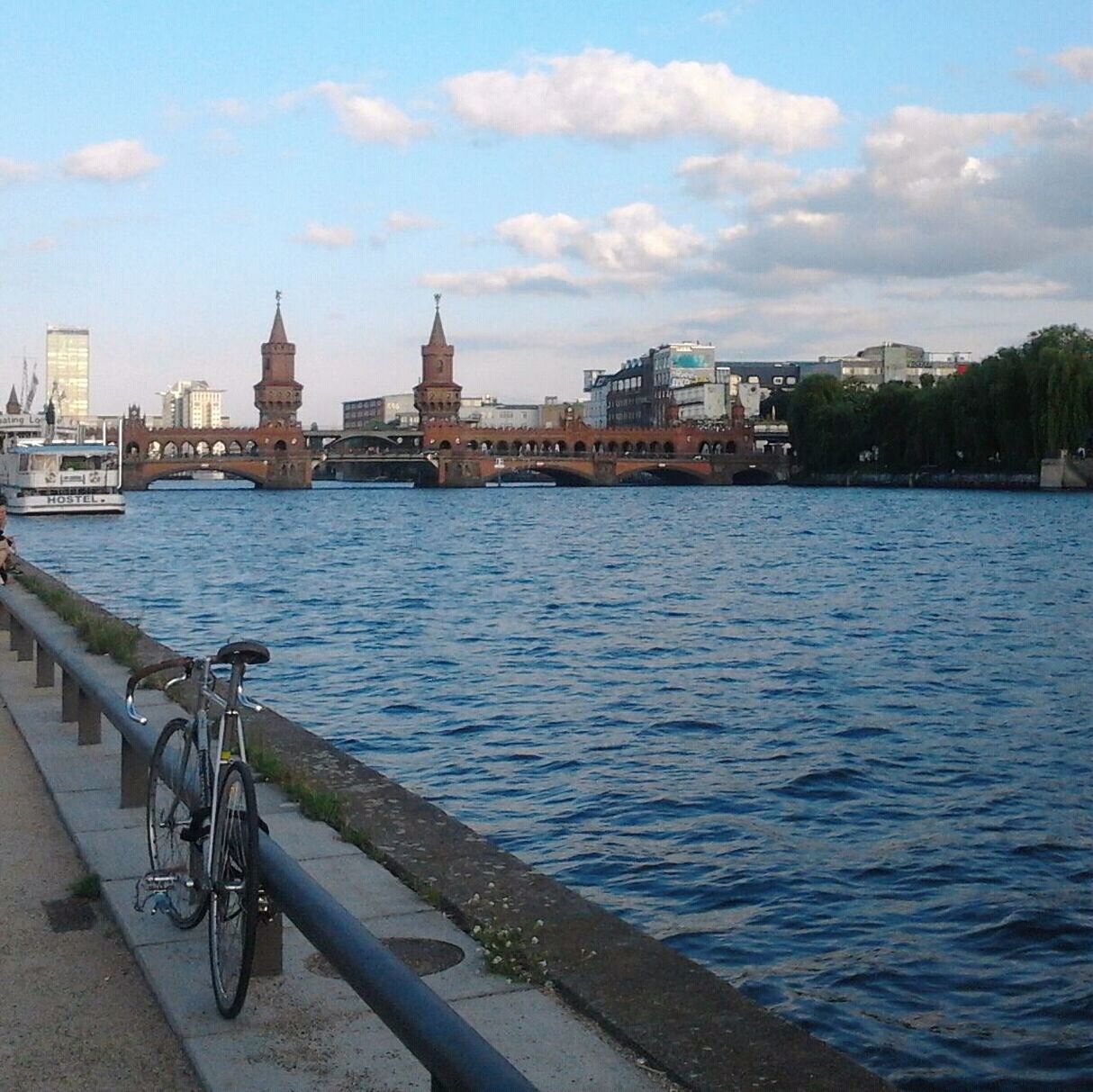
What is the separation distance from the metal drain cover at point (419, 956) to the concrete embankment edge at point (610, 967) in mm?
235

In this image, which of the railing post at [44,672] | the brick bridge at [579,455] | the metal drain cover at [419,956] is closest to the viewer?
the metal drain cover at [419,956]

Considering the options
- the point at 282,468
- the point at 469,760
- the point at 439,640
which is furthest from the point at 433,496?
the point at 469,760

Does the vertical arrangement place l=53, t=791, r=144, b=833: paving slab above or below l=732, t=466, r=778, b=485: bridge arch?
below

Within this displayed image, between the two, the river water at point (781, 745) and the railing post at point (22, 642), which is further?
the railing post at point (22, 642)

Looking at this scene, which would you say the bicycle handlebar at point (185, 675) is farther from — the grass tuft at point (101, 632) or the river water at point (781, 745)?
the grass tuft at point (101, 632)

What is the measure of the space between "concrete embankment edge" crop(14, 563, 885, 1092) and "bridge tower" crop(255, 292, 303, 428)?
175217 mm

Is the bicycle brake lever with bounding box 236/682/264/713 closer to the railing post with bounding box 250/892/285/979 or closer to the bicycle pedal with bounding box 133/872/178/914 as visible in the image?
the railing post with bounding box 250/892/285/979

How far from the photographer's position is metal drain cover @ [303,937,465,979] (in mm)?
5777

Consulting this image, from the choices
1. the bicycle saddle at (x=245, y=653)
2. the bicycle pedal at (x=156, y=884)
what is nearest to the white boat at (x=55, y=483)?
the bicycle pedal at (x=156, y=884)

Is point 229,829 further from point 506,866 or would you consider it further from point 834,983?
point 834,983

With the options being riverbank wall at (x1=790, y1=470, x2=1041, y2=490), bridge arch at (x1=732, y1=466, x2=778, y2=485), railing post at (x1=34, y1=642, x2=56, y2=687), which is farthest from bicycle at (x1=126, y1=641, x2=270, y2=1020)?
bridge arch at (x1=732, y1=466, x2=778, y2=485)

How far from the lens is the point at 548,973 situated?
5.71m

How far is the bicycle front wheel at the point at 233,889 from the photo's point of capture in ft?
16.3

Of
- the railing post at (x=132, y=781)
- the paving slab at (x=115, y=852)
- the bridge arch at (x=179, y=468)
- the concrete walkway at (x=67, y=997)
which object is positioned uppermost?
the bridge arch at (x=179, y=468)
